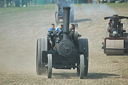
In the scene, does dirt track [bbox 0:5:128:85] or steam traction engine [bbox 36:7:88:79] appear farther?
steam traction engine [bbox 36:7:88:79]

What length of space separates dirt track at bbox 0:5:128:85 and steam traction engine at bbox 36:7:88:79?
1.32 feet

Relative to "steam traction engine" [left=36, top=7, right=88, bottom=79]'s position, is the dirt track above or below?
below

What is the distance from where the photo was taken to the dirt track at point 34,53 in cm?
1255

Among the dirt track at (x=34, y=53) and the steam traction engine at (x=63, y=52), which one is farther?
the steam traction engine at (x=63, y=52)

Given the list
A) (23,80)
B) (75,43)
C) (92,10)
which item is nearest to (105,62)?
(75,43)

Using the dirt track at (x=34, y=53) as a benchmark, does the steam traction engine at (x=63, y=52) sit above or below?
above

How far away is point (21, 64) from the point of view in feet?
58.1

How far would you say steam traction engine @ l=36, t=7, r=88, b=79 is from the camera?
1301 centimetres

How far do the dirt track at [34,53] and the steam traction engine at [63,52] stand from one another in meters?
0.40

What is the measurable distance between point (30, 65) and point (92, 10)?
27.3 metres

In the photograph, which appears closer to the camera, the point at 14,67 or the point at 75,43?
the point at 75,43

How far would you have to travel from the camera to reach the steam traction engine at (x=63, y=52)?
1301 cm

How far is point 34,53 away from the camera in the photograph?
22.6 m

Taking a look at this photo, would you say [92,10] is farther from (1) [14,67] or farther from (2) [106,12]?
(1) [14,67]
